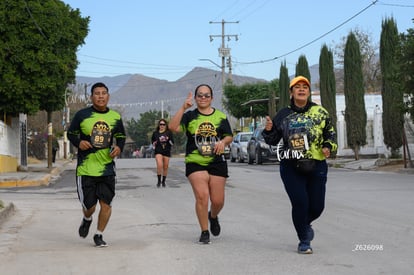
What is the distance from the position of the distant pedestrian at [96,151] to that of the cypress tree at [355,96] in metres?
25.4

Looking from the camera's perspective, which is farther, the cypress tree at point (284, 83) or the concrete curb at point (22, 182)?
the cypress tree at point (284, 83)

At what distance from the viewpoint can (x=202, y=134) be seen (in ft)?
27.2

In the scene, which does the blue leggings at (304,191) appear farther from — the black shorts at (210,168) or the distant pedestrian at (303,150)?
the black shorts at (210,168)

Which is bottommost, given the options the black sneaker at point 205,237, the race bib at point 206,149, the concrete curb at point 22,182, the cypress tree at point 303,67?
the black sneaker at point 205,237

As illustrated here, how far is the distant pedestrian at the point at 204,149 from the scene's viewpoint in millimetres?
8273

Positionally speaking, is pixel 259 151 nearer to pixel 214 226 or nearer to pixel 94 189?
pixel 214 226

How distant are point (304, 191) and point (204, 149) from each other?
1381mm

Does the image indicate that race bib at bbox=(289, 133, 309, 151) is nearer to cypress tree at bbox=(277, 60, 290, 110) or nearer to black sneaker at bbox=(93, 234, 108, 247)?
black sneaker at bbox=(93, 234, 108, 247)

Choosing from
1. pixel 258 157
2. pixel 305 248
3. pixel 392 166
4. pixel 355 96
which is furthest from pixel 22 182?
pixel 355 96

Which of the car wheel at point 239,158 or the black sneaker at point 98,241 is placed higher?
the car wheel at point 239,158

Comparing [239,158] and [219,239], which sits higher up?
[239,158]

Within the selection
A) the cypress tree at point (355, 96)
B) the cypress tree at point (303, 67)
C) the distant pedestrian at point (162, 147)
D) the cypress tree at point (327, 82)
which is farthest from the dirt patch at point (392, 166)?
the cypress tree at point (303, 67)

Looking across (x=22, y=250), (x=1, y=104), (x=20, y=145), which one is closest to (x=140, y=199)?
(x=22, y=250)

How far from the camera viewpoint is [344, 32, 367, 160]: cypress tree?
107 ft
